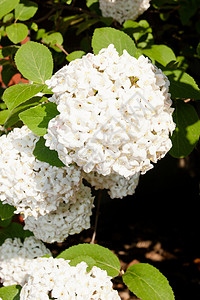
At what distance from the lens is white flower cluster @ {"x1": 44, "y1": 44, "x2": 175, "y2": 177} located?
3.82 feet

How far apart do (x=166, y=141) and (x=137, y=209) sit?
364 centimetres

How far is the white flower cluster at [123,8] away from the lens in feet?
7.97

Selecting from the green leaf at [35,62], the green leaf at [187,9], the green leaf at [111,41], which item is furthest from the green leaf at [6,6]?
the green leaf at [187,9]

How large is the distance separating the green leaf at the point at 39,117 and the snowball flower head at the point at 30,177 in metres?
0.24

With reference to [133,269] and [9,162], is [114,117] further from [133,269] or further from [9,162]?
[133,269]

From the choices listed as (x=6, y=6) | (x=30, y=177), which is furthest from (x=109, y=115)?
(x=6, y=6)

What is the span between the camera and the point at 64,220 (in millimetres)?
1922

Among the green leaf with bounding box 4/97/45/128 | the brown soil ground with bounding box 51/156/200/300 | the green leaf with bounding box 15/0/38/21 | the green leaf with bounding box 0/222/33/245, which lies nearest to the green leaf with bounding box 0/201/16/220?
the green leaf with bounding box 4/97/45/128

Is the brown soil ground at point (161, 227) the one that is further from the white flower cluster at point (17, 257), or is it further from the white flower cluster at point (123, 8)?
the white flower cluster at point (123, 8)

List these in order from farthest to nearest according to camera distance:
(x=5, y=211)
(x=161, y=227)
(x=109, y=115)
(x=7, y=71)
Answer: (x=161, y=227) < (x=7, y=71) < (x=5, y=211) < (x=109, y=115)

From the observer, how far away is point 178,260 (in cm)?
405

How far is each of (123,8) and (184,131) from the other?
1229 mm

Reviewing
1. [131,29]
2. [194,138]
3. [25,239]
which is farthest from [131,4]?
[25,239]

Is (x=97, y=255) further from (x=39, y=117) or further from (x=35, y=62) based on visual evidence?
(x=35, y=62)
